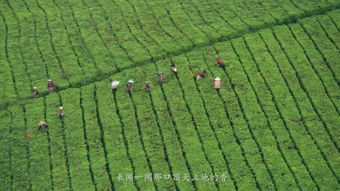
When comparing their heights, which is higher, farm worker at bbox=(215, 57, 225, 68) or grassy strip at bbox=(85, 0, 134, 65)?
grassy strip at bbox=(85, 0, 134, 65)

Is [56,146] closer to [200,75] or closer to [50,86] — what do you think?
[50,86]

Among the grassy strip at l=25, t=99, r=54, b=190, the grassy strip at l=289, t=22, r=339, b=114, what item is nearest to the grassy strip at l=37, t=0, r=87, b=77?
the grassy strip at l=25, t=99, r=54, b=190

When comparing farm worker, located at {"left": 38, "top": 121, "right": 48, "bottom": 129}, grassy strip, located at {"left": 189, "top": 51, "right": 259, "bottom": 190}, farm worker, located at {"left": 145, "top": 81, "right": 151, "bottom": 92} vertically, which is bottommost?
grassy strip, located at {"left": 189, "top": 51, "right": 259, "bottom": 190}

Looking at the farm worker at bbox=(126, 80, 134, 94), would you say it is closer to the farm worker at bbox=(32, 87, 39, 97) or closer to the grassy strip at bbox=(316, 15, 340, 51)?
the farm worker at bbox=(32, 87, 39, 97)

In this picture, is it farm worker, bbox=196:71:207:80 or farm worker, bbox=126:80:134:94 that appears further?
farm worker, bbox=196:71:207:80

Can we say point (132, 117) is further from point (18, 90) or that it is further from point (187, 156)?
point (18, 90)

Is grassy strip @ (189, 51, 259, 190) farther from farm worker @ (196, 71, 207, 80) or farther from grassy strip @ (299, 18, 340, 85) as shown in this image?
grassy strip @ (299, 18, 340, 85)

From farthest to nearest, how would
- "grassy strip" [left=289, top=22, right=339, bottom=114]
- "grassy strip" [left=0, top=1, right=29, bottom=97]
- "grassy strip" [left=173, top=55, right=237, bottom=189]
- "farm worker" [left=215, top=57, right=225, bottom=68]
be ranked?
"grassy strip" [left=0, top=1, right=29, bottom=97], "farm worker" [left=215, top=57, right=225, bottom=68], "grassy strip" [left=289, top=22, right=339, bottom=114], "grassy strip" [left=173, top=55, right=237, bottom=189]

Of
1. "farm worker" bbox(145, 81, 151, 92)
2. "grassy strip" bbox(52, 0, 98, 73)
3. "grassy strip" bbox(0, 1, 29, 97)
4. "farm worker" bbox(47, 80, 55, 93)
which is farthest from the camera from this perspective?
"grassy strip" bbox(52, 0, 98, 73)

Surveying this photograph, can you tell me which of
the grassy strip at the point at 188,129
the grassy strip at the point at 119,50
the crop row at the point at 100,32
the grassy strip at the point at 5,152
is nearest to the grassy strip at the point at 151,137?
the grassy strip at the point at 188,129
